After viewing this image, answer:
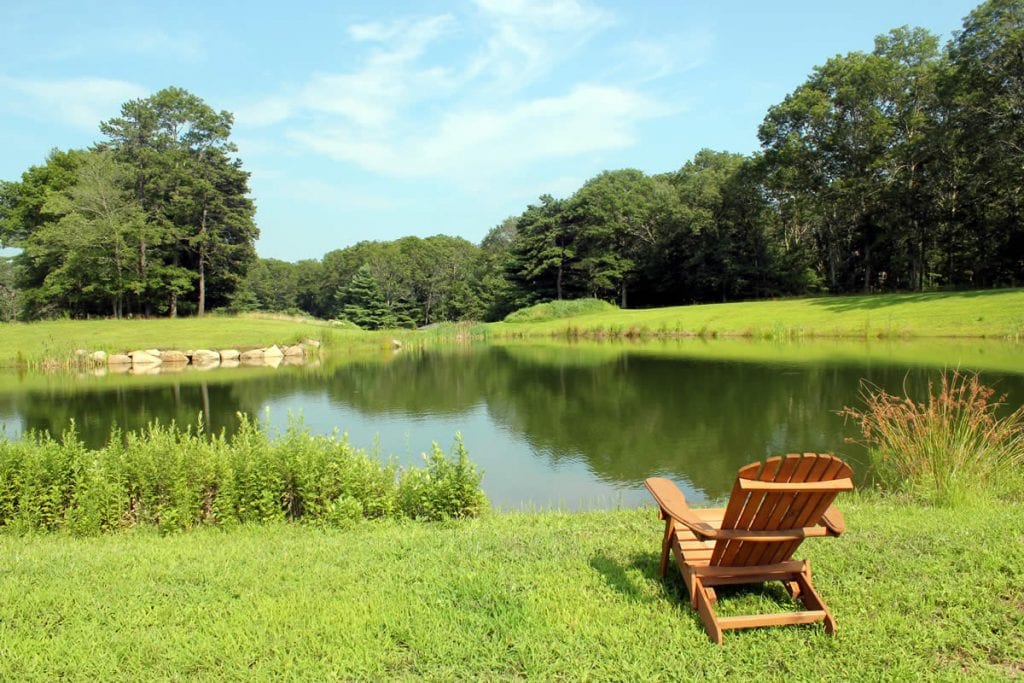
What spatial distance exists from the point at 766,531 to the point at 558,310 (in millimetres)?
49243

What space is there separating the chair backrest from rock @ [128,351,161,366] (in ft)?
105

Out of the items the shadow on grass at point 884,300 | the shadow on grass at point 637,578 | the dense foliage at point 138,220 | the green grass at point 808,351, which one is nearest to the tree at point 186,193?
the dense foliage at point 138,220

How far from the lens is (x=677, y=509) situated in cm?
413

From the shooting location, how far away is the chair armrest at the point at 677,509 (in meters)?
3.70

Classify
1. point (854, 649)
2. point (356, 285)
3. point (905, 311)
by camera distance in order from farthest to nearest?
point (356, 285), point (905, 311), point (854, 649)

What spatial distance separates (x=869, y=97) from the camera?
4272 centimetres

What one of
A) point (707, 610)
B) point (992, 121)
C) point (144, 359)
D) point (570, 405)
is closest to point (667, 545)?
point (707, 610)

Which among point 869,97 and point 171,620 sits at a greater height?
Result: point 869,97

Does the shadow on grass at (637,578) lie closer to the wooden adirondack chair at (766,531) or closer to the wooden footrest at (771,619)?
the wooden adirondack chair at (766,531)

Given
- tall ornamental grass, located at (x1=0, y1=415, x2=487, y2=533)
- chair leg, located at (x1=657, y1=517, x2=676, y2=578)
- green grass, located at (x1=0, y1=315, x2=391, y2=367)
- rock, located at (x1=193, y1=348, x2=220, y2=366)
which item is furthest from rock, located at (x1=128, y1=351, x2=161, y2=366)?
chair leg, located at (x1=657, y1=517, x2=676, y2=578)

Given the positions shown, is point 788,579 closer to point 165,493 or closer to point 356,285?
point 165,493

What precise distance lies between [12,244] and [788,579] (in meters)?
53.9

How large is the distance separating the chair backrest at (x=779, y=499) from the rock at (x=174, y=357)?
32024 mm

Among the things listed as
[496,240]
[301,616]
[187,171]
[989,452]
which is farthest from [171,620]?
[496,240]
